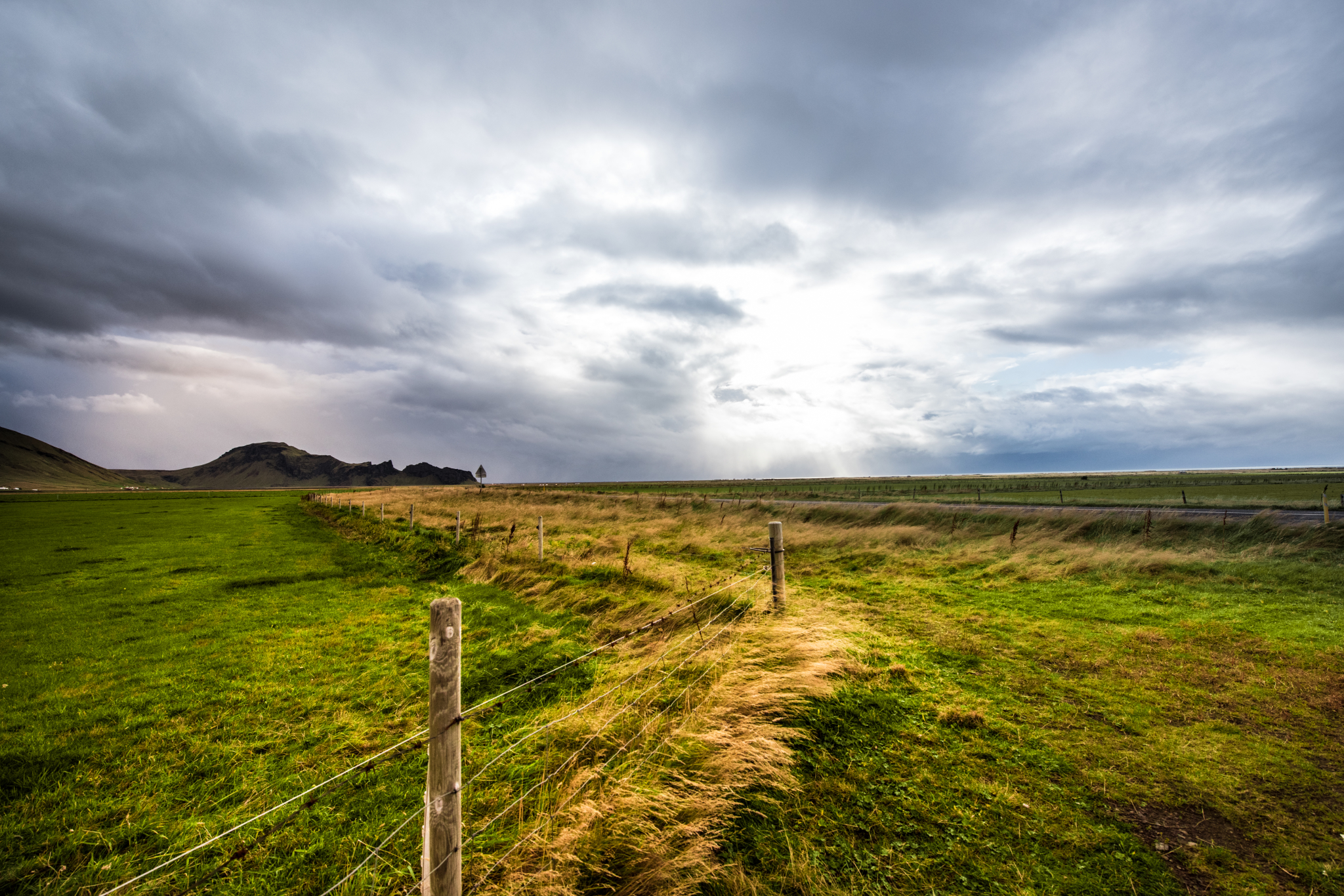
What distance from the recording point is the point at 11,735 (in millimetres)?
6559

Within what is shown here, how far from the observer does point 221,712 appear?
726cm

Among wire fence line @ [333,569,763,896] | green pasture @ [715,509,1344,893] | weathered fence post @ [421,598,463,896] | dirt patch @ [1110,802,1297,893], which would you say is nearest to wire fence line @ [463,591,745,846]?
wire fence line @ [333,569,763,896]

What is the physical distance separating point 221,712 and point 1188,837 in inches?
411

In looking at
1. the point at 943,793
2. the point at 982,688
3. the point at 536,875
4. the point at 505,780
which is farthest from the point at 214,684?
the point at 982,688

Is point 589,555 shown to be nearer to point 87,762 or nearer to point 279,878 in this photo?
point 87,762

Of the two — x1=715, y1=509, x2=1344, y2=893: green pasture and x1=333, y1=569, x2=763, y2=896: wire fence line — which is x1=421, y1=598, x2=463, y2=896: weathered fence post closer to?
x1=333, y1=569, x2=763, y2=896: wire fence line

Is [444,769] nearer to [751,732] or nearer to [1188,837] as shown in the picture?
[751,732]

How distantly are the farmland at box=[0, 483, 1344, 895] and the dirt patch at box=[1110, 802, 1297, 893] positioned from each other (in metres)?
0.02

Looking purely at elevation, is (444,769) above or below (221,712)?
above

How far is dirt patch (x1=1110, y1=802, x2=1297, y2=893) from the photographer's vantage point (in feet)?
11.5

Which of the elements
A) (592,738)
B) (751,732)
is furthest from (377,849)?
(751,732)

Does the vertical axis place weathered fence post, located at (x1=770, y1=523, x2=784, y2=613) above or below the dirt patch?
above

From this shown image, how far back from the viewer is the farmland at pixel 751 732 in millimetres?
3711

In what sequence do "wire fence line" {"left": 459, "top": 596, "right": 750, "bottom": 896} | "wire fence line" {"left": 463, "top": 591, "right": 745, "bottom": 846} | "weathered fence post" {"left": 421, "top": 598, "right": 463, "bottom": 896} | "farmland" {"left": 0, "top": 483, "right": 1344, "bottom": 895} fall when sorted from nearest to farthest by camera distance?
"weathered fence post" {"left": 421, "top": 598, "right": 463, "bottom": 896}
"wire fence line" {"left": 459, "top": 596, "right": 750, "bottom": 896}
"farmland" {"left": 0, "top": 483, "right": 1344, "bottom": 895}
"wire fence line" {"left": 463, "top": 591, "right": 745, "bottom": 846}
